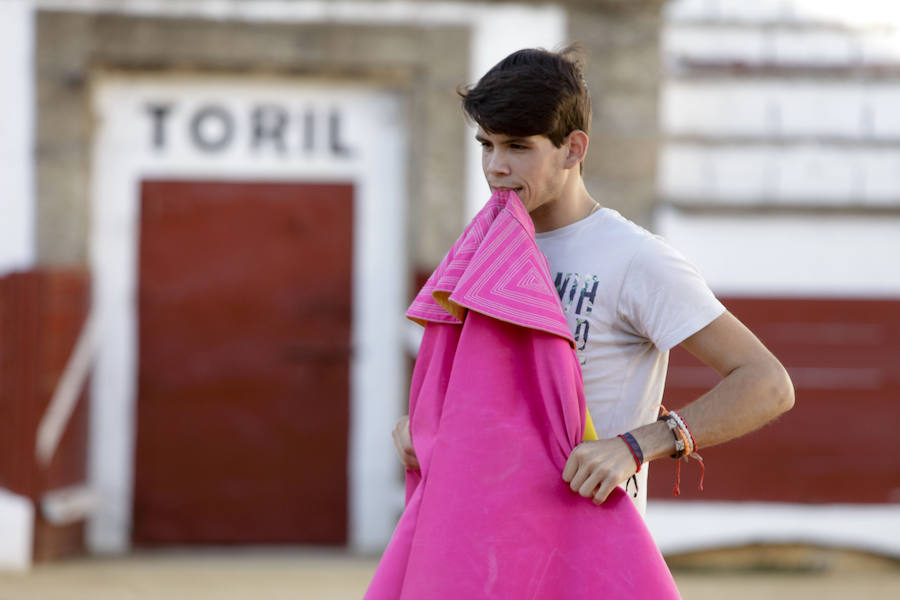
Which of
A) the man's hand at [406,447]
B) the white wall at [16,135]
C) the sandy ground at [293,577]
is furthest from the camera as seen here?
the white wall at [16,135]

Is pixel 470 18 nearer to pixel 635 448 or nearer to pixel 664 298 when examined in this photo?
pixel 664 298

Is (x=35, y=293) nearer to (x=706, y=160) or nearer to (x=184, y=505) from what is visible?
(x=184, y=505)

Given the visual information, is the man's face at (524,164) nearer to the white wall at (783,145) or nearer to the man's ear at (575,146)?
the man's ear at (575,146)

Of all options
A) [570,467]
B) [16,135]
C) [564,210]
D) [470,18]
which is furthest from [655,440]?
[16,135]

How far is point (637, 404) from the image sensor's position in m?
2.25

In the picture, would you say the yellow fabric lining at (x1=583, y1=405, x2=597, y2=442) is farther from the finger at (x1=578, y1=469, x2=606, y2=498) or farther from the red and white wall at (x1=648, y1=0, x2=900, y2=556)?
the red and white wall at (x1=648, y1=0, x2=900, y2=556)

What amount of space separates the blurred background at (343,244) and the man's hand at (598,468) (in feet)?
14.1

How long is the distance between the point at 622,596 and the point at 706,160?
4.87 m

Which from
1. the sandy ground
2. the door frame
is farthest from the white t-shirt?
the door frame

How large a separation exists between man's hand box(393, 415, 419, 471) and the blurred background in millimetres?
4027

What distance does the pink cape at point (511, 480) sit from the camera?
207 cm

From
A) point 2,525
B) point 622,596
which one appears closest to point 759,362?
point 622,596

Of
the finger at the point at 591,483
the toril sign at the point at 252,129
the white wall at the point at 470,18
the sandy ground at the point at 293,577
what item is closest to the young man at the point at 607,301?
the finger at the point at 591,483

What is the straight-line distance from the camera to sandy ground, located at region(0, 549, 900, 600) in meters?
5.74
